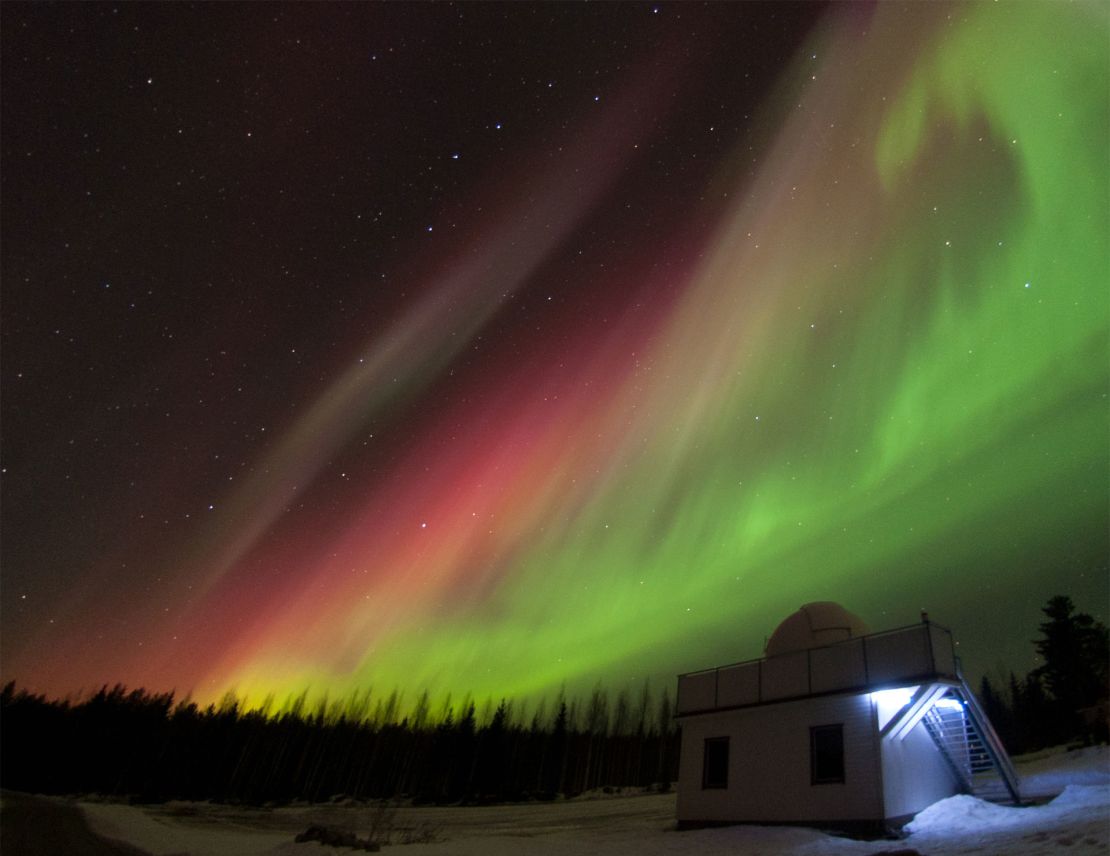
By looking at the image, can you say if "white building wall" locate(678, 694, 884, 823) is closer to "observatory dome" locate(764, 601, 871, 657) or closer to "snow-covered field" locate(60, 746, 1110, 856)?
"snow-covered field" locate(60, 746, 1110, 856)

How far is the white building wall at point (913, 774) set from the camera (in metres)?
17.5

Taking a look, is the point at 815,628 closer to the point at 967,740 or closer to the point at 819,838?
the point at 967,740

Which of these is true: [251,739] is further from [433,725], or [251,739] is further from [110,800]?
[433,725]

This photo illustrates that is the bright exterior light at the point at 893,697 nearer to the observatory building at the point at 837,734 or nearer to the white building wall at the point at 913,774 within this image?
the observatory building at the point at 837,734

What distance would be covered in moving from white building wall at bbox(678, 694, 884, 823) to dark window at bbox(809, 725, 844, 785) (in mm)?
147

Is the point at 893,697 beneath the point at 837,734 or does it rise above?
above

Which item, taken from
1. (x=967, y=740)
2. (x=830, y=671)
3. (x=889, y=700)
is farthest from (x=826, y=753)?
(x=967, y=740)

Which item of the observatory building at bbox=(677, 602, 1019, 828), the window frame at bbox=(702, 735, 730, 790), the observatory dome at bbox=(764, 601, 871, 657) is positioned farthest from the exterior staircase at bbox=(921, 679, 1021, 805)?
the window frame at bbox=(702, 735, 730, 790)

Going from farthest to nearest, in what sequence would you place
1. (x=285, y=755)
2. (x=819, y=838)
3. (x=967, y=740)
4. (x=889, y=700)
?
(x=285, y=755), (x=967, y=740), (x=889, y=700), (x=819, y=838)

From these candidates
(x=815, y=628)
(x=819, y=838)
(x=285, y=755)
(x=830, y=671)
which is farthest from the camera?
(x=285, y=755)

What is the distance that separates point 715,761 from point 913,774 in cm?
599

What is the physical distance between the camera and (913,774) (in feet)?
62.0

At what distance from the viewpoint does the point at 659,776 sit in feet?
269

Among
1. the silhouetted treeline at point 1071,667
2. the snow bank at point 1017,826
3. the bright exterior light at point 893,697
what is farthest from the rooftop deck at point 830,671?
the silhouetted treeline at point 1071,667
